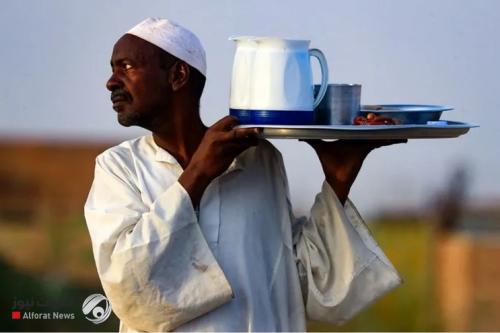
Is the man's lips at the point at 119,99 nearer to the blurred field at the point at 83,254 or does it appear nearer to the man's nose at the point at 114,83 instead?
the man's nose at the point at 114,83

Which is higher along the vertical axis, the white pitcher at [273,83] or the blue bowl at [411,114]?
the white pitcher at [273,83]

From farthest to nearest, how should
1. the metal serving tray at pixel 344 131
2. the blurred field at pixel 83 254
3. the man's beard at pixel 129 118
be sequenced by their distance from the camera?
1. the blurred field at pixel 83 254
2. the man's beard at pixel 129 118
3. the metal serving tray at pixel 344 131

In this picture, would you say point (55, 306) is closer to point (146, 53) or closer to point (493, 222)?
point (493, 222)

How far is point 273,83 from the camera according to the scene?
8.95 feet

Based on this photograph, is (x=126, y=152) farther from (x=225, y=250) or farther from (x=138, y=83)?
(x=225, y=250)

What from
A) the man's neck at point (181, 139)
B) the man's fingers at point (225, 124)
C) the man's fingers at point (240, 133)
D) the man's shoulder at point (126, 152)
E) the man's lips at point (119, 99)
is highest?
the man's lips at point (119, 99)

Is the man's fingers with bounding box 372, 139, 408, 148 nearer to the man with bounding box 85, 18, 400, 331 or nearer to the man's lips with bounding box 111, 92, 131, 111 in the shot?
the man with bounding box 85, 18, 400, 331

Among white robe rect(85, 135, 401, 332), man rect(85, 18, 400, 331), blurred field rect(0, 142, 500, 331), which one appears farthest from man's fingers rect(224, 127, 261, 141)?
blurred field rect(0, 142, 500, 331)

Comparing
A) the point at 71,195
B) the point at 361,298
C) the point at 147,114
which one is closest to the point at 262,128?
the point at 147,114

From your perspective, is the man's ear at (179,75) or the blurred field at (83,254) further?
the blurred field at (83,254)

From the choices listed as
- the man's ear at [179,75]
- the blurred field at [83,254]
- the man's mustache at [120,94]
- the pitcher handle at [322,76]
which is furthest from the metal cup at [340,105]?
the blurred field at [83,254]

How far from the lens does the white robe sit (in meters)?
2.67

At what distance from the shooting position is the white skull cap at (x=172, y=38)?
281cm

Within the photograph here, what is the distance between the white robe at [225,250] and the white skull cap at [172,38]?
0.19 metres
